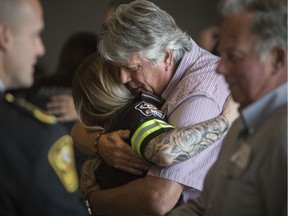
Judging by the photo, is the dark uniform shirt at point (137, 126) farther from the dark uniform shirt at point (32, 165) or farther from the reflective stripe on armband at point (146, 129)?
the dark uniform shirt at point (32, 165)

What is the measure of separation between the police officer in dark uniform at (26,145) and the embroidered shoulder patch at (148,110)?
1.69 feet

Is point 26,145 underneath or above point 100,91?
above

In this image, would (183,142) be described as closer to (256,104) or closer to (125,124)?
(125,124)

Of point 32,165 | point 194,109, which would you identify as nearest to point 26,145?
point 32,165

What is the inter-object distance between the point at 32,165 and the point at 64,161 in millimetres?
100

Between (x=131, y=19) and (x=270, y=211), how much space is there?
98 cm

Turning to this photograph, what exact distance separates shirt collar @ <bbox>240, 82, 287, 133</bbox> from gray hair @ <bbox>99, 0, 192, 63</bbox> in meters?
0.72

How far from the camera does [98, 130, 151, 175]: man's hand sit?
2244mm

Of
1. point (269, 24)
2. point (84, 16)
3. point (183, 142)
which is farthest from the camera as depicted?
point (84, 16)

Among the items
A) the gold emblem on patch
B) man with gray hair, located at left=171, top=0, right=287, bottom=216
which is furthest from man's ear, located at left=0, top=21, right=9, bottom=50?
man with gray hair, located at left=171, top=0, right=287, bottom=216

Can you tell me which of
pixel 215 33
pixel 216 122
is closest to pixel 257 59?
pixel 216 122

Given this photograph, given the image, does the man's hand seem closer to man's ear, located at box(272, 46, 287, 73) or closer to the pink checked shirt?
the pink checked shirt

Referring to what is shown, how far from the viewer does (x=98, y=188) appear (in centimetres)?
237

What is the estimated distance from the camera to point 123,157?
7.38ft
